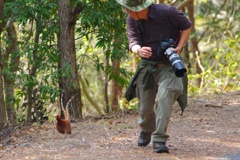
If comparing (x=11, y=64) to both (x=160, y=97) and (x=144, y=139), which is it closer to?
(x=144, y=139)

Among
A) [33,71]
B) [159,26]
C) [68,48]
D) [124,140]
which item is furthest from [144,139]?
[33,71]

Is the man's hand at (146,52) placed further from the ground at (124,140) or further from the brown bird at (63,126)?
the brown bird at (63,126)

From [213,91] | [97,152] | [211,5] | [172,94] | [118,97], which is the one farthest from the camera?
[211,5]

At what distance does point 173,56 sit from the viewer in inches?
219

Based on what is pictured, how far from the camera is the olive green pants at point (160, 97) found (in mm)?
5777

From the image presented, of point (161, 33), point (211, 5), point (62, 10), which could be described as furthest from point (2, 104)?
point (211, 5)

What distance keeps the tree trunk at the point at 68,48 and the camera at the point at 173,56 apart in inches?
152

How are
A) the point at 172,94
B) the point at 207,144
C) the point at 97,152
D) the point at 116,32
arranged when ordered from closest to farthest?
the point at 172,94, the point at 97,152, the point at 207,144, the point at 116,32

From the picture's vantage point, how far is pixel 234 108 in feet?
33.5

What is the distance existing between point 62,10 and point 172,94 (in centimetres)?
422

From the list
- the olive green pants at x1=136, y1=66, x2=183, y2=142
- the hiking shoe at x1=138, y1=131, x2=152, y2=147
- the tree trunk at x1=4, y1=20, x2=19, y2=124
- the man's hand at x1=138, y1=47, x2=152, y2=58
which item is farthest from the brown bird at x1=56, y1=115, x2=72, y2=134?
the tree trunk at x1=4, y1=20, x2=19, y2=124

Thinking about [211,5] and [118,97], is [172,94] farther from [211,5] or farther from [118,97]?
[211,5]

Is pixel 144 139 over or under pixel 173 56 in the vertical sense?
under

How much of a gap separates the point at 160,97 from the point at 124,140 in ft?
4.78
